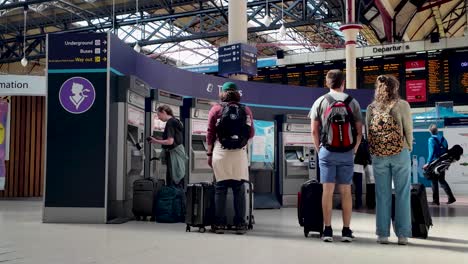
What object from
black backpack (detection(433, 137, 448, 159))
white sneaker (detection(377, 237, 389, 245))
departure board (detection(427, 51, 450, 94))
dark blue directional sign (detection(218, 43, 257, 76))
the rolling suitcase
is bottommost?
white sneaker (detection(377, 237, 389, 245))

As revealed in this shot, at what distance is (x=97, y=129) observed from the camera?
5.37 metres

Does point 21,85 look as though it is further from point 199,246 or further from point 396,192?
point 396,192

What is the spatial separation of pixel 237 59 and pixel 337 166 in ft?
17.5

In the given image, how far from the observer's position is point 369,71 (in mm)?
14766

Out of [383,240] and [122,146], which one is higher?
[122,146]

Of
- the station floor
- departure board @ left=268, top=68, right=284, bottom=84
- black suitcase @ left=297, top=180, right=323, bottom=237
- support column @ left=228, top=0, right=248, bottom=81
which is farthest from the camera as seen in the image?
departure board @ left=268, top=68, right=284, bottom=84

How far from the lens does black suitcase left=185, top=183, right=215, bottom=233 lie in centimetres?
466

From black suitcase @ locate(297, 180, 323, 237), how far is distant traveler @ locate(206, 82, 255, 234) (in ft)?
1.81

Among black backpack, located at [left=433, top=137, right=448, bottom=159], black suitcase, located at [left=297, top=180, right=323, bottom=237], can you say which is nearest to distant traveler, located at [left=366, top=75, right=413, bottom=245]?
black suitcase, located at [left=297, top=180, right=323, bottom=237]

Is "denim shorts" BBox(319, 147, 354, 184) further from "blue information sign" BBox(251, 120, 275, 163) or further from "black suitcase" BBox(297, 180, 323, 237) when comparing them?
"blue information sign" BBox(251, 120, 275, 163)

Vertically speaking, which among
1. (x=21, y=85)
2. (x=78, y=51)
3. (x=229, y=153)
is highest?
(x=21, y=85)

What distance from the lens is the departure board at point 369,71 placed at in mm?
14641

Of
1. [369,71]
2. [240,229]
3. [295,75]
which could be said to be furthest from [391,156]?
[295,75]

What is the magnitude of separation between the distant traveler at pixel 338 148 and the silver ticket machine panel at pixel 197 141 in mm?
3099
